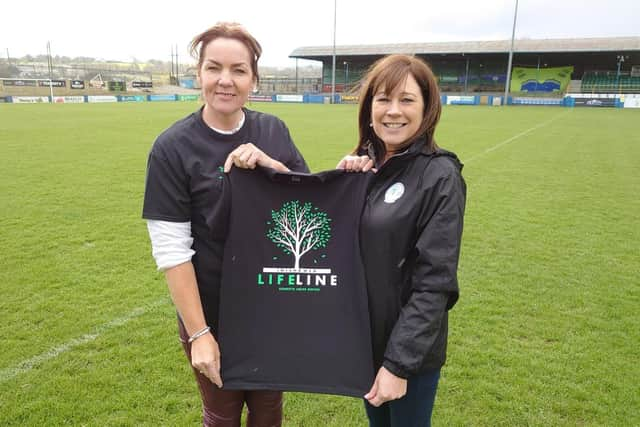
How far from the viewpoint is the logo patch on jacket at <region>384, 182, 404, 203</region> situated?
165 centimetres

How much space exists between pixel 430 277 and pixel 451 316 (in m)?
2.92

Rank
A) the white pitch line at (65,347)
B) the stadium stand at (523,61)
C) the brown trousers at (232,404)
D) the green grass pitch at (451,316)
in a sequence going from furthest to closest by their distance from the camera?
the stadium stand at (523,61), the white pitch line at (65,347), the green grass pitch at (451,316), the brown trousers at (232,404)

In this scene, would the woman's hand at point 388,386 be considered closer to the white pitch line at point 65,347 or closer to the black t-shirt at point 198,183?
the black t-shirt at point 198,183

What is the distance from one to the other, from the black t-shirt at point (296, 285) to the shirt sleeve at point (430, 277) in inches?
7.3

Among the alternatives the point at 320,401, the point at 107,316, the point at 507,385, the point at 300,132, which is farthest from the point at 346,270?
the point at 300,132

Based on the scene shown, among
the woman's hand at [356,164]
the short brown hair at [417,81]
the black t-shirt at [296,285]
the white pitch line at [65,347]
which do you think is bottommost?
the white pitch line at [65,347]

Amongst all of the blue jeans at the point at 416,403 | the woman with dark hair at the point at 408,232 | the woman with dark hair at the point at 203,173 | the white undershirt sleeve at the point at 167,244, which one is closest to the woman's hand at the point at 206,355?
the woman with dark hair at the point at 203,173

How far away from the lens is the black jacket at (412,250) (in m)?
1.54

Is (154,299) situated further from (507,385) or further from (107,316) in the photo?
(507,385)

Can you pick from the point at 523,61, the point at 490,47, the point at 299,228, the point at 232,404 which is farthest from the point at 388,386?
the point at 523,61

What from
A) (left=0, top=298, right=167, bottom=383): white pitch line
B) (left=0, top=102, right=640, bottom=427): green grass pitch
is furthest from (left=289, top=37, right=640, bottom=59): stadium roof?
(left=0, top=298, right=167, bottom=383): white pitch line

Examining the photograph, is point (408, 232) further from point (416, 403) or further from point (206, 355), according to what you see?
point (206, 355)

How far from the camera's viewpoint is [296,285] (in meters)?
1.76

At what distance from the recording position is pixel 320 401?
10.3 ft
